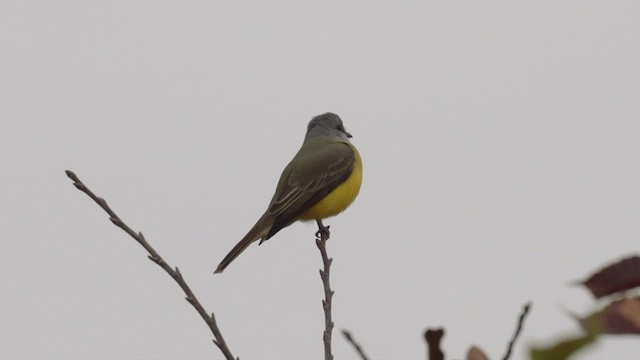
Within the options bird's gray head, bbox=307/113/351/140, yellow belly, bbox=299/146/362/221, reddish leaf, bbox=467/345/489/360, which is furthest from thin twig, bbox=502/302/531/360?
bird's gray head, bbox=307/113/351/140

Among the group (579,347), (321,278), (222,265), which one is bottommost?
(579,347)

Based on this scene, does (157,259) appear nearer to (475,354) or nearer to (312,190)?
(475,354)

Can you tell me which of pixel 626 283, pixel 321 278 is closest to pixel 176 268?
pixel 321 278

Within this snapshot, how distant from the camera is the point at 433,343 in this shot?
1.13m

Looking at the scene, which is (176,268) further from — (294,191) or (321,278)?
(294,191)

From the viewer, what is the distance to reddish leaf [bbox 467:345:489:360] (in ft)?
3.62

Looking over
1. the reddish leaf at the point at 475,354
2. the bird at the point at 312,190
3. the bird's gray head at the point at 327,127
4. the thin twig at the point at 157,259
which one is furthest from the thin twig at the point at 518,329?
the bird's gray head at the point at 327,127

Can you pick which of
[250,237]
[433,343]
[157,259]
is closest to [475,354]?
[433,343]

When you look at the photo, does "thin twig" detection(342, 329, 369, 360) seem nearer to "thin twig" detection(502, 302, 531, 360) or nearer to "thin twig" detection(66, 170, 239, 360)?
"thin twig" detection(502, 302, 531, 360)

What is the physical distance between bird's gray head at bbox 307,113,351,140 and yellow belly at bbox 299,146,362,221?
1984 mm

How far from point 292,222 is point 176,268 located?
25.6 feet

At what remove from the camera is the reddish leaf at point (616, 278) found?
1.03 m

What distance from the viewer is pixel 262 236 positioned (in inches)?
424

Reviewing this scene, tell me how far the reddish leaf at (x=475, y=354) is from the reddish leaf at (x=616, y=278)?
0.16 meters
